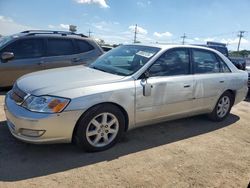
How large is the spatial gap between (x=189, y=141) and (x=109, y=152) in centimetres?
139

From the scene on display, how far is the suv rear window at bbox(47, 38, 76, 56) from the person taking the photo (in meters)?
7.31

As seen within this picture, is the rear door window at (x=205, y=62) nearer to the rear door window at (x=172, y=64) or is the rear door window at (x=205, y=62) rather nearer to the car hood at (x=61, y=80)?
the rear door window at (x=172, y=64)

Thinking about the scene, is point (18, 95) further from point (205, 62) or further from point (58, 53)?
point (58, 53)

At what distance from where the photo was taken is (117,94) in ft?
12.8

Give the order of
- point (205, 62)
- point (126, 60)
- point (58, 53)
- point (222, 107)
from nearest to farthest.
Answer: point (126, 60) < point (205, 62) < point (222, 107) < point (58, 53)

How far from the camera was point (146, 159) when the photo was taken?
3.87 m

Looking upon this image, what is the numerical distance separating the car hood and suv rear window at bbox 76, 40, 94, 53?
127 inches

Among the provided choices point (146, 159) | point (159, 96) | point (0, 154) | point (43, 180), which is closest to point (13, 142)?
point (0, 154)

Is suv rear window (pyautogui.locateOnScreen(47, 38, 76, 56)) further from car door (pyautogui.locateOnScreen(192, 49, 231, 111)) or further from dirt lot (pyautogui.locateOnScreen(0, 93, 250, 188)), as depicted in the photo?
car door (pyautogui.locateOnScreen(192, 49, 231, 111))

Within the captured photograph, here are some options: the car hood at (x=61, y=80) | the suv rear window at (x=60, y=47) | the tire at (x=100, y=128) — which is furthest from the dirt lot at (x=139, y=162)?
the suv rear window at (x=60, y=47)

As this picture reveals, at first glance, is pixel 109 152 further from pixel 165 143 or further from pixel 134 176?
pixel 165 143

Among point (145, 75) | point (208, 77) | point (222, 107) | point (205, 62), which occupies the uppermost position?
point (205, 62)

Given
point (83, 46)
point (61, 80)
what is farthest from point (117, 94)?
point (83, 46)

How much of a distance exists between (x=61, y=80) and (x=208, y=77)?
264 cm
